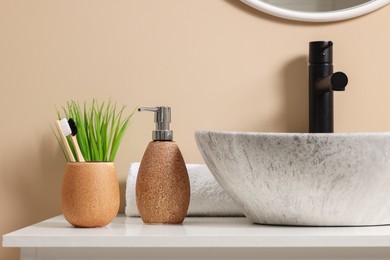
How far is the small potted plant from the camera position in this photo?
106 cm

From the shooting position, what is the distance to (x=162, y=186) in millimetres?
1111

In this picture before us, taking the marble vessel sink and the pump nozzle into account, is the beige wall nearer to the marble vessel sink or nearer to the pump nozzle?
the pump nozzle

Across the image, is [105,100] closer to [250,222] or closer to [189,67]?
[189,67]

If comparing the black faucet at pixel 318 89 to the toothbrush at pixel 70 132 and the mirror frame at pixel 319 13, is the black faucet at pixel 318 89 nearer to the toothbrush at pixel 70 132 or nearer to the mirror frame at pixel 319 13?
the mirror frame at pixel 319 13

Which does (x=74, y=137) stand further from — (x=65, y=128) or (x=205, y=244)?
(x=205, y=244)

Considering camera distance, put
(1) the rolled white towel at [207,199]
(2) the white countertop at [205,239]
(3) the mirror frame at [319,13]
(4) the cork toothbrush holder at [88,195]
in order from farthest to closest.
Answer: (3) the mirror frame at [319,13]
(1) the rolled white towel at [207,199]
(4) the cork toothbrush holder at [88,195]
(2) the white countertop at [205,239]

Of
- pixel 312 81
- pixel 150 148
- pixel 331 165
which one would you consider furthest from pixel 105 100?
pixel 331 165

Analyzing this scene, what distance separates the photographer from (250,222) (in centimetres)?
113

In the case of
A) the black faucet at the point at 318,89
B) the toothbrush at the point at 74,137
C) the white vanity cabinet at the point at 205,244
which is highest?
the black faucet at the point at 318,89

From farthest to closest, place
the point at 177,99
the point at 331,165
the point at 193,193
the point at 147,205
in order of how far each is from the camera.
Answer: the point at 177,99 → the point at 193,193 → the point at 147,205 → the point at 331,165

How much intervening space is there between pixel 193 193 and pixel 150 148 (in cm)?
14

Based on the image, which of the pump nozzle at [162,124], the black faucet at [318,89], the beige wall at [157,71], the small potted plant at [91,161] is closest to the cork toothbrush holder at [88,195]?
the small potted plant at [91,161]

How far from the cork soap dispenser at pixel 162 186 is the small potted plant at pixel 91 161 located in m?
0.05

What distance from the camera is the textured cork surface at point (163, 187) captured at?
1.11 m
